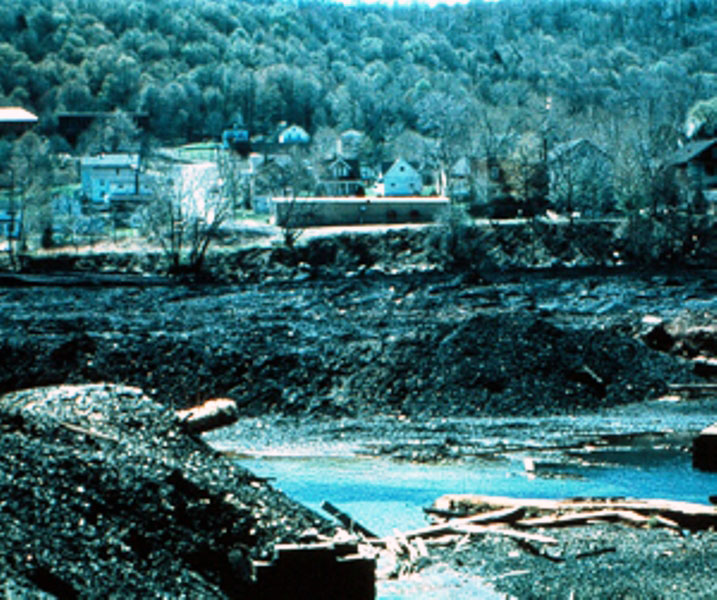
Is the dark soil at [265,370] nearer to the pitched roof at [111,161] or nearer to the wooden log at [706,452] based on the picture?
the wooden log at [706,452]

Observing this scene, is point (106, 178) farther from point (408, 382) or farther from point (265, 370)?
point (408, 382)

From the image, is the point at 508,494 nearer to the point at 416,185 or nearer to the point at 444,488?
the point at 444,488

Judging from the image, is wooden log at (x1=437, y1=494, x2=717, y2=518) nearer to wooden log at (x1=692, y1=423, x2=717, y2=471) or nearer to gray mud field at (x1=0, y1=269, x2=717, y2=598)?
gray mud field at (x1=0, y1=269, x2=717, y2=598)

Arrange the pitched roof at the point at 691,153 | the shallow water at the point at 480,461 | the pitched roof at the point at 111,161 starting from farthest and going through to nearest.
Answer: the pitched roof at the point at 111,161
the pitched roof at the point at 691,153
the shallow water at the point at 480,461

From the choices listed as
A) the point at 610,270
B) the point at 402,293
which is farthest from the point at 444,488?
the point at 610,270

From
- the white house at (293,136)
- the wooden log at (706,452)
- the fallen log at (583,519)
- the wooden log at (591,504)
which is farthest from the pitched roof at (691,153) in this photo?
the fallen log at (583,519)
